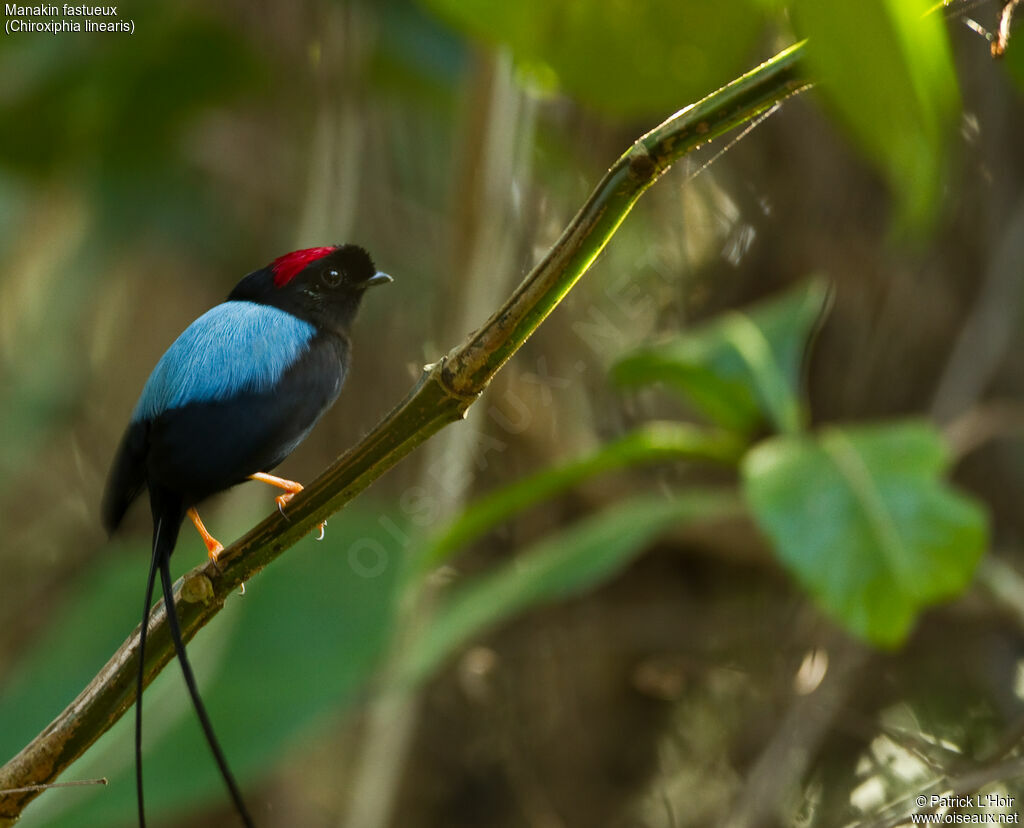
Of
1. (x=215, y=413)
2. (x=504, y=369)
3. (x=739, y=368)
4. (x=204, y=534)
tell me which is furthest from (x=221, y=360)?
(x=504, y=369)

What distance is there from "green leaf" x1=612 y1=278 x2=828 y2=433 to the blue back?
138 centimetres

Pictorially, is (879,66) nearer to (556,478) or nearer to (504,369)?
(556,478)

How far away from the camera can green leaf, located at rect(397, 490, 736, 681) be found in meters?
2.55

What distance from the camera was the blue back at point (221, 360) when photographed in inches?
47.1

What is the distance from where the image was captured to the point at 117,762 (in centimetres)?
199

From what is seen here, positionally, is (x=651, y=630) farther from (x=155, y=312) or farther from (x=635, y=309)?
(x=155, y=312)

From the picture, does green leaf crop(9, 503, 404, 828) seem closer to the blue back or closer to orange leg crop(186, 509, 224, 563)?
orange leg crop(186, 509, 224, 563)

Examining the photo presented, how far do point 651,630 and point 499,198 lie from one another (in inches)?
55.6

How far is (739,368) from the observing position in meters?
2.64

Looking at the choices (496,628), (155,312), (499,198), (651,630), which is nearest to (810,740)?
(651,630)

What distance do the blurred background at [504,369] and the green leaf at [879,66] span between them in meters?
1.84

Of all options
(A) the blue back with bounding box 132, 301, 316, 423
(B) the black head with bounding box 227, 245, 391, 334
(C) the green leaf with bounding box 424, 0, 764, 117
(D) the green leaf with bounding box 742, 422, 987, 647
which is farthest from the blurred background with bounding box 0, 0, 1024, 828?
(A) the blue back with bounding box 132, 301, 316, 423

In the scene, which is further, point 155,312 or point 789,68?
point 155,312

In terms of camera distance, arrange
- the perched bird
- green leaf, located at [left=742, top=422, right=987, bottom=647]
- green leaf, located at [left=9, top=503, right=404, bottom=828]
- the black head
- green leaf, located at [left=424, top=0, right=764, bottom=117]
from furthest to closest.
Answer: green leaf, located at [left=9, top=503, right=404, bottom=828], green leaf, located at [left=742, top=422, right=987, bottom=647], green leaf, located at [left=424, top=0, right=764, bottom=117], the black head, the perched bird
